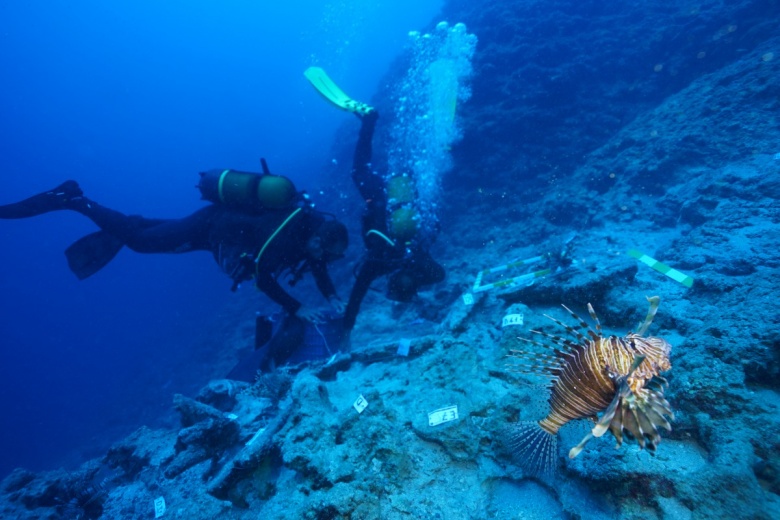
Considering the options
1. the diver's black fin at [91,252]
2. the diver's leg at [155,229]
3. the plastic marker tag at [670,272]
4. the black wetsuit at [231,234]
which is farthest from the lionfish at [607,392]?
the diver's black fin at [91,252]

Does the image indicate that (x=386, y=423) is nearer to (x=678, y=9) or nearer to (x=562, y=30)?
(x=562, y=30)

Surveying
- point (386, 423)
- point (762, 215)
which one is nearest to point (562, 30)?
point (762, 215)

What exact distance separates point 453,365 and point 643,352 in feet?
5.71

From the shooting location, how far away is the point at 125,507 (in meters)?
3.83

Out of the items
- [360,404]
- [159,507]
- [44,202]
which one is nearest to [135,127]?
[44,202]

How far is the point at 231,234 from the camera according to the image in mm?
5426

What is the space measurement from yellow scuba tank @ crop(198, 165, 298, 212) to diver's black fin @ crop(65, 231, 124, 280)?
2.65 metres

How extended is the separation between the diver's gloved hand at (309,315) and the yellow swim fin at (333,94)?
15.3 ft

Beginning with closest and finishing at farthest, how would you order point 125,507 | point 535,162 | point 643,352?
1. point 643,352
2. point 125,507
3. point 535,162

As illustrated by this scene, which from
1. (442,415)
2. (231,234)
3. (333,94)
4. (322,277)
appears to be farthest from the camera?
(333,94)

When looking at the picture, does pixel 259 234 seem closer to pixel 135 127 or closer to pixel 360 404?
pixel 360 404

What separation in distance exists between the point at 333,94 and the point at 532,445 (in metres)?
8.63

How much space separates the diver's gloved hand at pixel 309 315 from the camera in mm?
5641

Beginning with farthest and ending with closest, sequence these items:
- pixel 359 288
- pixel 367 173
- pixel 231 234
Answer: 1. pixel 367 173
2. pixel 359 288
3. pixel 231 234
